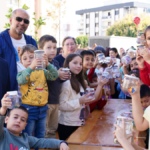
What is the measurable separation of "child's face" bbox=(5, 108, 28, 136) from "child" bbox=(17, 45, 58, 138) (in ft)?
1.25

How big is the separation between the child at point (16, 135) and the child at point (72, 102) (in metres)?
0.76

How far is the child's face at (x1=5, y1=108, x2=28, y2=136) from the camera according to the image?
2084mm

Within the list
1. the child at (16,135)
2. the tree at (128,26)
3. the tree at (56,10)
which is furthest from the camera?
the tree at (128,26)

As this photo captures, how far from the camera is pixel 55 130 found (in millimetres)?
3096

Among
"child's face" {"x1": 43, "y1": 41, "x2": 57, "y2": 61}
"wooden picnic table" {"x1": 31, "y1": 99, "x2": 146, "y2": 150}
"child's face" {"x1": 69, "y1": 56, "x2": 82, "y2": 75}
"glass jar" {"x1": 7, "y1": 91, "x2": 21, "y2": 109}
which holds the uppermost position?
"child's face" {"x1": 43, "y1": 41, "x2": 57, "y2": 61}

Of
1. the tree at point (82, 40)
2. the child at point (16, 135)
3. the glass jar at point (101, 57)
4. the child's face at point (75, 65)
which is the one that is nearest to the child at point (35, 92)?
the child at point (16, 135)

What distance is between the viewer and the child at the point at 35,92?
255 cm

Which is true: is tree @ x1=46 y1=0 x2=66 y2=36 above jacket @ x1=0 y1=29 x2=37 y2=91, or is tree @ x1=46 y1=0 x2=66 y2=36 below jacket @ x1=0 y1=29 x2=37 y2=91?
above

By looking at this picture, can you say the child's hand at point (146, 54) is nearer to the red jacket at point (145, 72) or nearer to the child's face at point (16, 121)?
the red jacket at point (145, 72)

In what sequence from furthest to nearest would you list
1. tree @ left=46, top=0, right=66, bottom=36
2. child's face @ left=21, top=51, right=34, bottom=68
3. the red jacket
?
tree @ left=46, top=0, right=66, bottom=36
the red jacket
child's face @ left=21, top=51, right=34, bottom=68

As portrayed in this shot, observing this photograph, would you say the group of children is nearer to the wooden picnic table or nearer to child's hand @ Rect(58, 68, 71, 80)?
child's hand @ Rect(58, 68, 71, 80)

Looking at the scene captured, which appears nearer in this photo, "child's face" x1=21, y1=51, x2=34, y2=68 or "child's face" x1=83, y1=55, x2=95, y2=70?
"child's face" x1=21, y1=51, x2=34, y2=68

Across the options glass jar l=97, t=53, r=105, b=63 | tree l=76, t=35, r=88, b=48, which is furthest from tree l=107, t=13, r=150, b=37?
glass jar l=97, t=53, r=105, b=63

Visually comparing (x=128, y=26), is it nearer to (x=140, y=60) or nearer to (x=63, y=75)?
(x=140, y=60)
